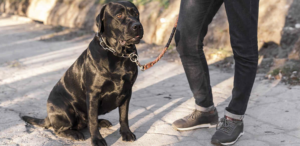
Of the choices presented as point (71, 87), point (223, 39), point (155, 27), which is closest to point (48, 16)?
point (155, 27)

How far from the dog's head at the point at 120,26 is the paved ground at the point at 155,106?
0.79 m

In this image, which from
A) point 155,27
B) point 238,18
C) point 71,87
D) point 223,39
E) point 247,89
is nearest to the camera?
point 238,18

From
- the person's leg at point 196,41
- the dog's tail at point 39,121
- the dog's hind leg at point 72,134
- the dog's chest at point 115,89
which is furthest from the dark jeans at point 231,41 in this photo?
the dog's tail at point 39,121

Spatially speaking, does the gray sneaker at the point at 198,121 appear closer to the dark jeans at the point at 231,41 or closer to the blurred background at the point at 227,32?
the dark jeans at the point at 231,41

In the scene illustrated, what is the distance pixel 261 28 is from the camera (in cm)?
507

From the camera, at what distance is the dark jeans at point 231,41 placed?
7.68 ft

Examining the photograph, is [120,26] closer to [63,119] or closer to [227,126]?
[63,119]

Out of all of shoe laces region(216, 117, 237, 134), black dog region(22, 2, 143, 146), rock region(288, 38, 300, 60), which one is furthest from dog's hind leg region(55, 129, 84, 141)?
rock region(288, 38, 300, 60)

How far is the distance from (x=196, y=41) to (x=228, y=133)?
0.74m

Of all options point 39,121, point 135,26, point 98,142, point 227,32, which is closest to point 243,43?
point 135,26

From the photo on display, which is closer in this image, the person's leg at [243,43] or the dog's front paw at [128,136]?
the person's leg at [243,43]

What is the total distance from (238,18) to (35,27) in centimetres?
785

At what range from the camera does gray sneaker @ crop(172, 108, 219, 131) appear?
2.81 m

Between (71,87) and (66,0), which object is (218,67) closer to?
(71,87)
